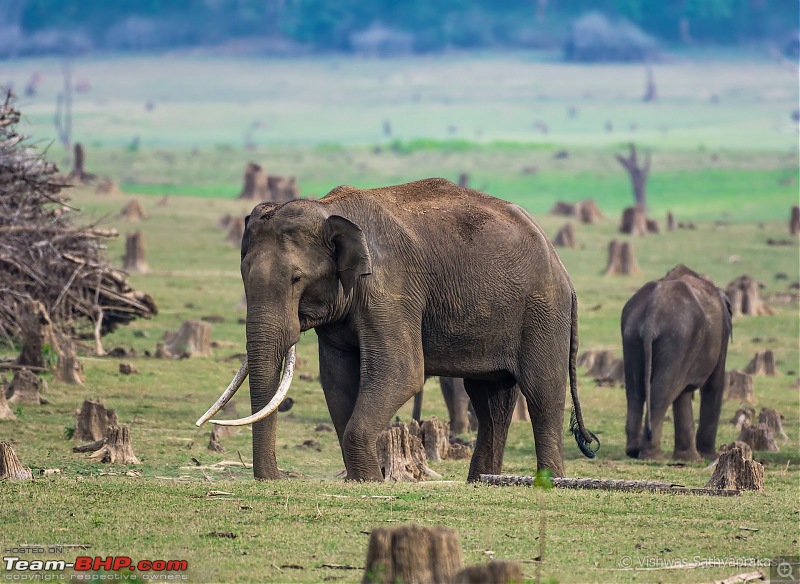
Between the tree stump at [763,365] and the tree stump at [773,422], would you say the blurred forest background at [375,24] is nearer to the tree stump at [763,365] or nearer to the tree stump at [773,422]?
the tree stump at [763,365]

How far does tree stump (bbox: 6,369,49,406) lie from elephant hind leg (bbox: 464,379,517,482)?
5713 millimetres

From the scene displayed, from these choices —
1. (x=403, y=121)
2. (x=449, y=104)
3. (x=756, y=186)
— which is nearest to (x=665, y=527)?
(x=756, y=186)

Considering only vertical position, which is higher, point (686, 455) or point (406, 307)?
point (406, 307)

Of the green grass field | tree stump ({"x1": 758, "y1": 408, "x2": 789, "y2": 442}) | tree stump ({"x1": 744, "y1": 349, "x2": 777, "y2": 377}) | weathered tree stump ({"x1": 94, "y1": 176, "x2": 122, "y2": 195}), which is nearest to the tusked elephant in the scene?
the green grass field

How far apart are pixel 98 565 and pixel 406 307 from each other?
4.57 metres

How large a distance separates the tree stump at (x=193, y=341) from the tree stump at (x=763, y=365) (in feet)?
25.2

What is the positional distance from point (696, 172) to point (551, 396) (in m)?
69.4

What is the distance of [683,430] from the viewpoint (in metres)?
18.3

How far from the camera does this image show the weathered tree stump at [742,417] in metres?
20.4

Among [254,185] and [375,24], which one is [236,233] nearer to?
[254,185]

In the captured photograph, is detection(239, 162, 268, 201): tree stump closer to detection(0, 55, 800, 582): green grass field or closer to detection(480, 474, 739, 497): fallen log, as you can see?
detection(0, 55, 800, 582): green grass field

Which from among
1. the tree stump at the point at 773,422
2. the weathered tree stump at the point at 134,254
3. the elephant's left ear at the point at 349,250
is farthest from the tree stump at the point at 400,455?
the weathered tree stump at the point at 134,254

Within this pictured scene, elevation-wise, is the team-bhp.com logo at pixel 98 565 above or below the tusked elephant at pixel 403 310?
below

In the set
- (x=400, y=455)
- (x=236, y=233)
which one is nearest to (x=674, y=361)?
(x=400, y=455)
